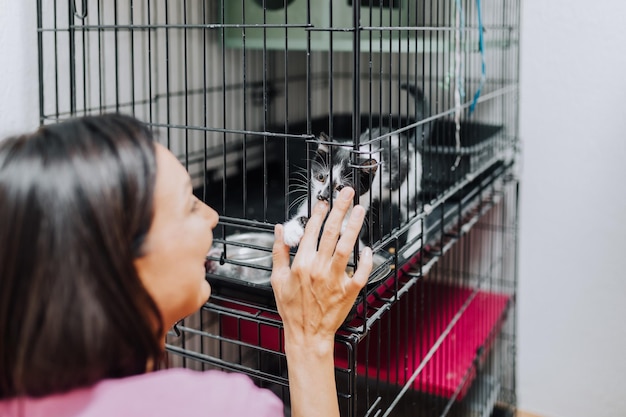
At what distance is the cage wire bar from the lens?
100 centimetres

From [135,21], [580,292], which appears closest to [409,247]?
[135,21]

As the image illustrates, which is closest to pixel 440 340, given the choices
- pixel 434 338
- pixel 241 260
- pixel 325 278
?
pixel 434 338

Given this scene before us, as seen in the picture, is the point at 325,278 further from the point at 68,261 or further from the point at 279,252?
the point at 68,261

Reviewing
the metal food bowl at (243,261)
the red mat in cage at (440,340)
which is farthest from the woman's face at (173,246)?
the red mat in cage at (440,340)

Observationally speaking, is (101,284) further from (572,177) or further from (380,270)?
(572,177)

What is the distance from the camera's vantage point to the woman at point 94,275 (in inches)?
→ 21.0

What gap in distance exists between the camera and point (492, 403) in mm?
1797

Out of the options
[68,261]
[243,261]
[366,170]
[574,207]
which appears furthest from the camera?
[574,207]

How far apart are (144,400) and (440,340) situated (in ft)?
3.15

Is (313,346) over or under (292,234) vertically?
under

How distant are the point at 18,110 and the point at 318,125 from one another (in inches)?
25.3

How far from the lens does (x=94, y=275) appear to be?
54 centimetres

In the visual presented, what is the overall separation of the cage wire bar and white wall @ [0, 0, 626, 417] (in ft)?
0.20

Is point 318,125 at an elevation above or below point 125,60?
below
